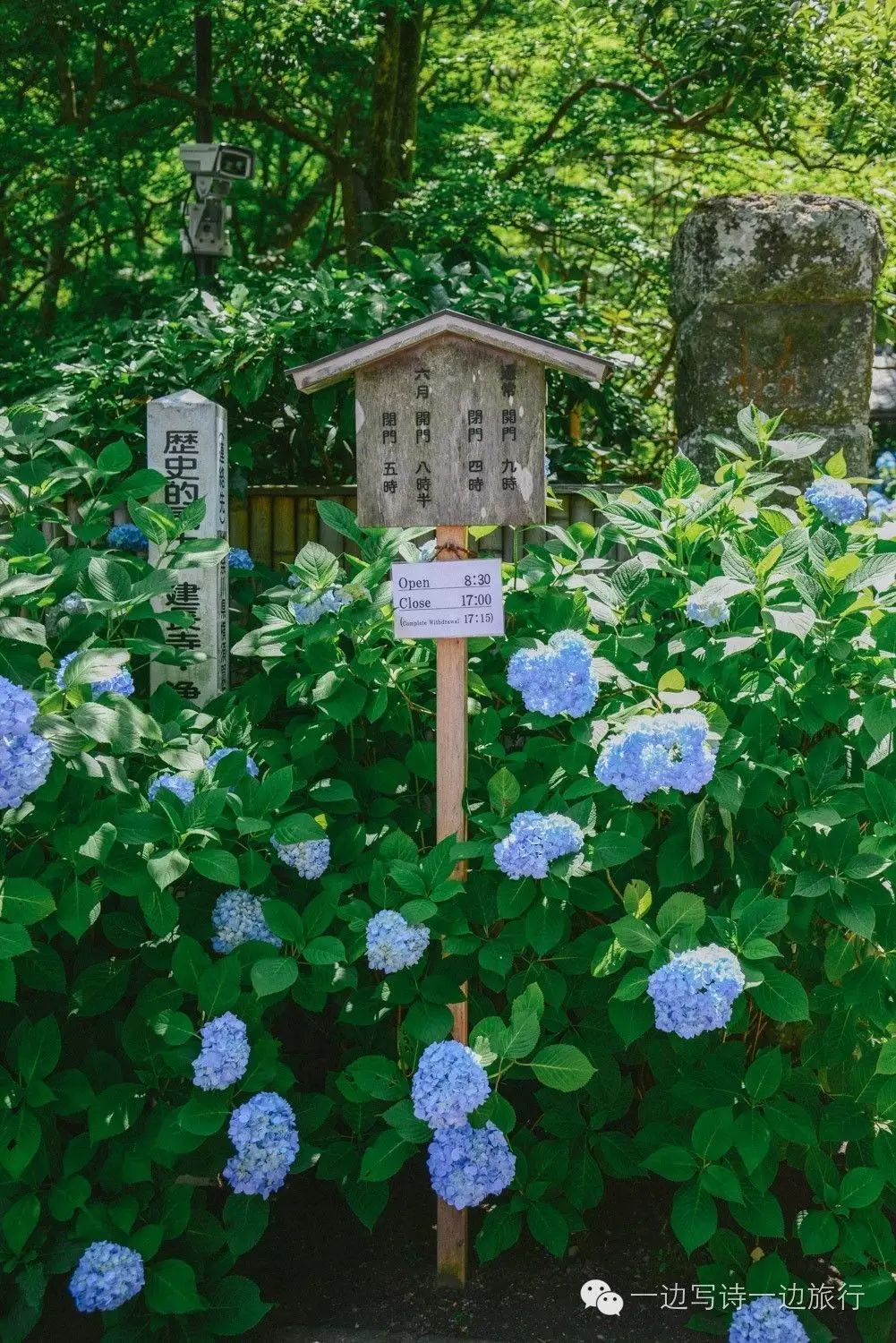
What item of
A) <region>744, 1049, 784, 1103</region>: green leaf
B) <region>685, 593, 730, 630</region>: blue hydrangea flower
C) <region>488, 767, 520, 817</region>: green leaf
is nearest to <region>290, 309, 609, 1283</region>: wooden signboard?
<region>488, 767, 520, 817</region>: green leaf

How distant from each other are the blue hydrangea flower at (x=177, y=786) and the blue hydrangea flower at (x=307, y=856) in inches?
7.6

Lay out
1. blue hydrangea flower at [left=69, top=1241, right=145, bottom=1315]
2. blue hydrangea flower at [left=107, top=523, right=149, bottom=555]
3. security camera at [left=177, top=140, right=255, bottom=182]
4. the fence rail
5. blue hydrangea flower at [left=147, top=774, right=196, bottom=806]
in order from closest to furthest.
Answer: blue hydrangea flower at [left=69, top=1241, right=145, bottom=1315], blue hydrangea flower at [left=147, top=774, right=196, bottom=806], blue hydrangea flower at [left=107, top=523, right=149, bottom=555], the fence rail, security camera at [left=177, top=140, right=255, bottom=182]

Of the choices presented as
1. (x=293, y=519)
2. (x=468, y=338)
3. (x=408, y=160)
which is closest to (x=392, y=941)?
(x=468, y=338)

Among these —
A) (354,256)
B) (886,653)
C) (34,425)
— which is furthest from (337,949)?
(354,256)

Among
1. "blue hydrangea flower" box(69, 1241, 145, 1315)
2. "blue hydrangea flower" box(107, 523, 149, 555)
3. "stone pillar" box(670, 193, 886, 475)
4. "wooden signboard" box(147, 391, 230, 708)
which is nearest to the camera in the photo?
"blue hydrangea flower" box(69, 1241, 145, 1315)

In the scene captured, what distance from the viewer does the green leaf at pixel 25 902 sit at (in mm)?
2227

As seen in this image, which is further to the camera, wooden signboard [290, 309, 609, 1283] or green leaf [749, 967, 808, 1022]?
wooden signboard [290, 309, 609, 1283]

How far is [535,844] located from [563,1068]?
43 centimetres

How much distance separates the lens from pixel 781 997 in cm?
230

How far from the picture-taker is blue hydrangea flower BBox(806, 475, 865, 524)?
2.92m

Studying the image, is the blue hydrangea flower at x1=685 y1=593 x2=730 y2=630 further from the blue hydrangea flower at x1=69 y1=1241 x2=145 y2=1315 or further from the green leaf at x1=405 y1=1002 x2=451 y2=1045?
the blue hydrangea flower at x1=69 y1=1241 x2=145 y2=1315

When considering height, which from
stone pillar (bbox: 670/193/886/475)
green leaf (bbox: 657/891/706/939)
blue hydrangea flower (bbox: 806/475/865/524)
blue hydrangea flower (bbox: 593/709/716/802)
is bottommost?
green leaf (bbox: 657/891/706/939)

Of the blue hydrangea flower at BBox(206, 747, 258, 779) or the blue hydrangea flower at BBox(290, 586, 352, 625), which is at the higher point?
the blue hydrangea flower at BBox(290, 586, 352, 625)

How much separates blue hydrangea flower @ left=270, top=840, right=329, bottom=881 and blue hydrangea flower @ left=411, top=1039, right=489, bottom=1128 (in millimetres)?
437
